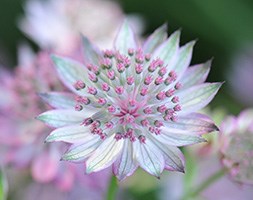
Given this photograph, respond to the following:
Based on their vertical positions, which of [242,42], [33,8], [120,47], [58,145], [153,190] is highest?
[33,8]

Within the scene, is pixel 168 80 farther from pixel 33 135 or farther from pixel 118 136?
pixel 33 135

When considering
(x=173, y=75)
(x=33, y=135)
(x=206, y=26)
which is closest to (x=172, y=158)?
(x=173, y=75)

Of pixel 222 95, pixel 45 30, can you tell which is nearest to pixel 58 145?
pixel 45 30

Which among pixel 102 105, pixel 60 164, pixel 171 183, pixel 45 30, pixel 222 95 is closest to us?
pixel 102 105

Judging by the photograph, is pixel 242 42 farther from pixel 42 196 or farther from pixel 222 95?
pixel 42 196

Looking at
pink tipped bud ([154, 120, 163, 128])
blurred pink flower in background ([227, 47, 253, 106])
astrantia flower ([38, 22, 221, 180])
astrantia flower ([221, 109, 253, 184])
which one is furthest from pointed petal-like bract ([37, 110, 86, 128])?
blurred pink flower in background ([227, 47, 253, 106])

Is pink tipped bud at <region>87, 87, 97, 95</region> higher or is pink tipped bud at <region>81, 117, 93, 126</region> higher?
pink tipped bud at <region>87, 87, 97, 95</region>

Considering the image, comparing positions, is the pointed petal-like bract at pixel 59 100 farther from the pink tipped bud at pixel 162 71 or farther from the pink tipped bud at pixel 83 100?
the pink tipped bud at pixel 162 71

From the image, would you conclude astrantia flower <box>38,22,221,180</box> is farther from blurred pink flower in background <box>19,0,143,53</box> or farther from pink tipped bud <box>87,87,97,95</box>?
blurred pink flower in background <box>19,0,143,53</box>

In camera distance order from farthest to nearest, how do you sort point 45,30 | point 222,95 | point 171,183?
point 222,95 → point 45,30 → point 171,183
